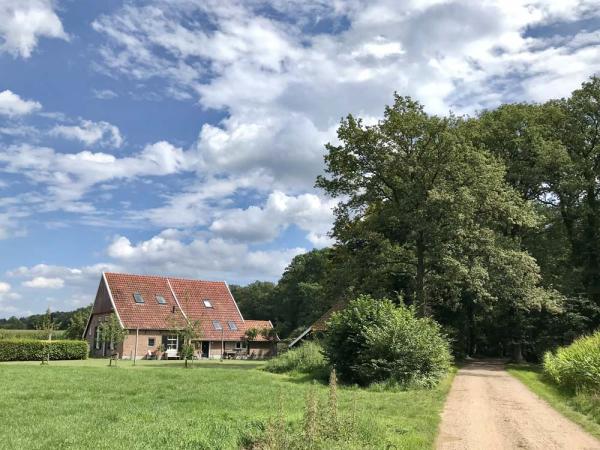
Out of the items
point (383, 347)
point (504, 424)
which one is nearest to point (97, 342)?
point (383, 347)

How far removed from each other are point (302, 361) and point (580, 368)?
12720 millimetres

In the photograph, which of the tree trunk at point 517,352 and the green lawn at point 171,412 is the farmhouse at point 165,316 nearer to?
the tree trunk at point 517,352

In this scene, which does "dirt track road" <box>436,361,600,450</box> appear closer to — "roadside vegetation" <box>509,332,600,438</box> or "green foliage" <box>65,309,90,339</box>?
"roadside vegetation" <box>509,332,600,438</box>

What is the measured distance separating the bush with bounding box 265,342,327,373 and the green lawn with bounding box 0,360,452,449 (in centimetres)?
569

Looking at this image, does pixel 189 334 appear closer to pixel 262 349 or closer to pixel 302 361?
pixel 302 361

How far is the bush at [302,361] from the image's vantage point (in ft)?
82.4

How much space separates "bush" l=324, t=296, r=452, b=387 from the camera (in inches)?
793

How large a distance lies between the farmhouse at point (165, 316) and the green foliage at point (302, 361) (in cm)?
1807

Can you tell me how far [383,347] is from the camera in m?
20.5

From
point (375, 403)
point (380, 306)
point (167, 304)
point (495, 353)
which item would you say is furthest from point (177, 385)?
point (495, 353)

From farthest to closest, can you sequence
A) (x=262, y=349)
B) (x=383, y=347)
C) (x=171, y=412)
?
(x=262, y=349) → (x=383, y=347) → (x=171, y=412)

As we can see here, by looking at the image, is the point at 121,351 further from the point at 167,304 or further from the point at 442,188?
the point at 442,188

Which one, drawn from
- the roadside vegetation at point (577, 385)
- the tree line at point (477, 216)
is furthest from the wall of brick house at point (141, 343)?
the roadside vegetation at point (577, 385)

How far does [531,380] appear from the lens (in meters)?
22.8
